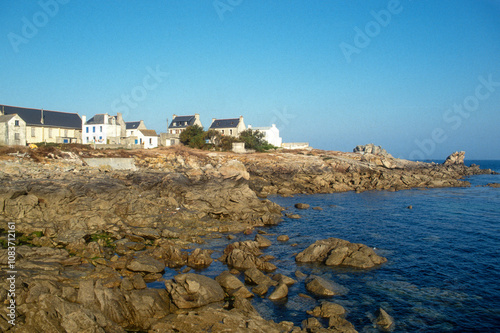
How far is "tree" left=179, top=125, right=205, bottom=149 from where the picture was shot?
73125 mm

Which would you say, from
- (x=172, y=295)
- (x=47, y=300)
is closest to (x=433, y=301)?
(x=172, y=295)

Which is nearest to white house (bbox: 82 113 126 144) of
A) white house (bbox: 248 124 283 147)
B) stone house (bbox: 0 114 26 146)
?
stone house (bbox: 0 114 26 146)

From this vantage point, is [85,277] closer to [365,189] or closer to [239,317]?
[239,317]

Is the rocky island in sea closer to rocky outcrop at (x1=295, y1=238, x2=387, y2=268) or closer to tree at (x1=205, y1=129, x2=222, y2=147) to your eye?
rocky outcrop at (x1=295, y1=238, x2=387, y2=268)

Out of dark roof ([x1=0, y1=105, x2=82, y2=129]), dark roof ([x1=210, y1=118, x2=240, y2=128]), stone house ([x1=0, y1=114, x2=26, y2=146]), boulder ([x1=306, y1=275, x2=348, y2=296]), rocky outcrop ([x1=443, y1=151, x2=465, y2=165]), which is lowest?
boulder ([x1=306, y1=275, x2=348, y2=296])

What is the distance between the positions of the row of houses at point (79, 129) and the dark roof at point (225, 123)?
0.95ft

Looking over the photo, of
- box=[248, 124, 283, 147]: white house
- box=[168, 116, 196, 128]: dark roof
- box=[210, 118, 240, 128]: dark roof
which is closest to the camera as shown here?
box=[168, 116, 196, 128]: dark roof

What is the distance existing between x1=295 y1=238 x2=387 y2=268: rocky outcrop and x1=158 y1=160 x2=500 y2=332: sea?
2.03 ft

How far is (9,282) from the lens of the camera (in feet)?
44.7

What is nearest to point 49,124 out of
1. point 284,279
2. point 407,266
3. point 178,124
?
point 178,124

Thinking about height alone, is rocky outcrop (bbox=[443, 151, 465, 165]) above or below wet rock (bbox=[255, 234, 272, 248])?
above

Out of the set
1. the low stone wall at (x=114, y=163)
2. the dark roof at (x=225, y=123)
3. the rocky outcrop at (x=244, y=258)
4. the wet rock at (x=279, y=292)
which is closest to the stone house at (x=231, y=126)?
the dark roof at (x=225, y=123)

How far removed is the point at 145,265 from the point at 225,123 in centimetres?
7143

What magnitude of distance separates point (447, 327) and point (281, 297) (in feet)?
22.3
